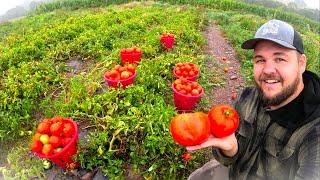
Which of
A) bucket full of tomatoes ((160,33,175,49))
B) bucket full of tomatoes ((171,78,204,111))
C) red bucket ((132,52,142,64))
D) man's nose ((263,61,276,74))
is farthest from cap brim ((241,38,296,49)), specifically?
bucket full of tomatoes ((160,33,175,49))

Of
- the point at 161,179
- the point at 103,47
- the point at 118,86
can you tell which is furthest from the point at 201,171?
the point at 103,47

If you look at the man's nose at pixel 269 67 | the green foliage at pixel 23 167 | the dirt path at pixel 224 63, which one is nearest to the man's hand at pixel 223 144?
the man's nose at pixel 269 67

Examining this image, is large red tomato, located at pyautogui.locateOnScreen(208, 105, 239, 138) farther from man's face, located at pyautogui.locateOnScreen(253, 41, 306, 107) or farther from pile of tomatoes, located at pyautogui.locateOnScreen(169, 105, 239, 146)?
man's face, located at pyautogui.locateOnScreen(253, 41, 306, 107)

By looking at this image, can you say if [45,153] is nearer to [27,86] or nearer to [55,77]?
[27,86]

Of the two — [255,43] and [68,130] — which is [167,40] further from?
[255,43]

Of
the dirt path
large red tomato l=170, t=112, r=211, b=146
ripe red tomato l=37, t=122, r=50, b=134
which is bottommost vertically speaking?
the dirt path

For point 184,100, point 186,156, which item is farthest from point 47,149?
point 184,100
